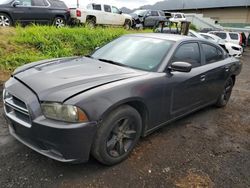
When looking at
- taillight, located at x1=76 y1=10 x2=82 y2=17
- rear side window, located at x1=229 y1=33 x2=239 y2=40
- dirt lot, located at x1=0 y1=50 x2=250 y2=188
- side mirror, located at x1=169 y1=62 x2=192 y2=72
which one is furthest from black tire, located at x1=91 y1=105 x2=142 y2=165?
rear side window, located at x1=229 y1=33 x2=239 y2=40

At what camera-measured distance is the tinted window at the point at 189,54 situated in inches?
152

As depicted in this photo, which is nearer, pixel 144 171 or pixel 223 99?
pixel 144 171

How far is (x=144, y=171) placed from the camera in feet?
9.80

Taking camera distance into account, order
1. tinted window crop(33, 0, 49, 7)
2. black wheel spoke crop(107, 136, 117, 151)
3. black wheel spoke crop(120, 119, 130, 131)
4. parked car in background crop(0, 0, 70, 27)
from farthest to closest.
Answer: tinted window crop(33, 0, 49, 7), parked car in background crop(0, 0, 70, 27), black wheel spoke crop(120, 119, 130, 131), black wheel spoke crop(107, 136, 117, 151)

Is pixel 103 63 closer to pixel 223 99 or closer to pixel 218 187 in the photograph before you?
pixel 218 187

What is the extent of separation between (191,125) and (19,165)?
2.77 meters

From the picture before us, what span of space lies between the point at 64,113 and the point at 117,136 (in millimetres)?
765

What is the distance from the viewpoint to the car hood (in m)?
2.65

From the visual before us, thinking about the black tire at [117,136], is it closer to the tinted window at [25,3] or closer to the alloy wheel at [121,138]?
the alloy wheel at [121,138]

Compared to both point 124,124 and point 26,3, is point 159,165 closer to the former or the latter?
point 124,124

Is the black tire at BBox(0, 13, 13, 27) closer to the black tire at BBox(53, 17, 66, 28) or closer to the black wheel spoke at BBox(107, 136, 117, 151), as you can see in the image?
the black tire at BBox(53, 17, 66, 28)

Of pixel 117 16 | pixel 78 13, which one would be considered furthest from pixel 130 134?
pixel 117 16

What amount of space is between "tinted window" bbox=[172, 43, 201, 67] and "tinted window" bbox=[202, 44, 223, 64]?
0.26 m

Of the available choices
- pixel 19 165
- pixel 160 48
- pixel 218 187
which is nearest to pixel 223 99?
pixel 160 48
